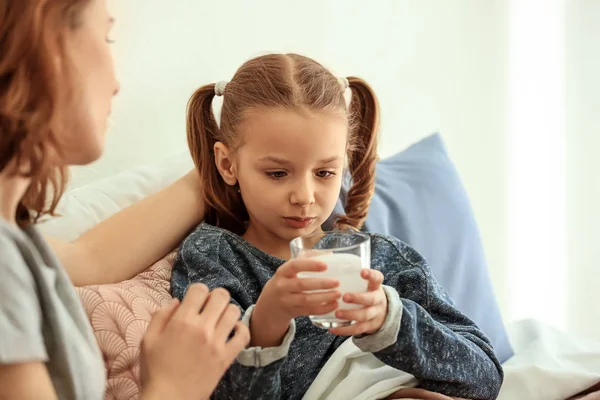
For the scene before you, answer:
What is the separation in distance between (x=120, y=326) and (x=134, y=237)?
0.19m

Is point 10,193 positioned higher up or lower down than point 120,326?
higher up

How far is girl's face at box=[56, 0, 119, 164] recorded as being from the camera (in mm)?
842

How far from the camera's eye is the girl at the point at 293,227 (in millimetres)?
1254

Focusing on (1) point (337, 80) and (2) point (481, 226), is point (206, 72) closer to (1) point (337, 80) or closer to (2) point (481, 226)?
(1) point (337, 80)

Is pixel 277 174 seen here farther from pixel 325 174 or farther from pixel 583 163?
pixel 583 163

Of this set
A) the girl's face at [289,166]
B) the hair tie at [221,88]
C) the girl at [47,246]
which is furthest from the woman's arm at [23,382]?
the hair tie at [221,88]

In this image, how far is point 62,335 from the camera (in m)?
0.83

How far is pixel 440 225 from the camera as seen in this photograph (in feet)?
5.99

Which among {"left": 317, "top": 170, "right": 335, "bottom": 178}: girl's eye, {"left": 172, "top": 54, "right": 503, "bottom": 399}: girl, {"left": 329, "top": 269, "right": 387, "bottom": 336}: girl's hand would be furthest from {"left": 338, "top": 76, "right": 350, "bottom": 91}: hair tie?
{"left": 329, "top": 269, "right": 387, "bottom": 336}: girl's hand

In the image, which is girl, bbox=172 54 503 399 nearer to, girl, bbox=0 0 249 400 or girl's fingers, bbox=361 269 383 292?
girl's fingers, bbox=361 269 383 292

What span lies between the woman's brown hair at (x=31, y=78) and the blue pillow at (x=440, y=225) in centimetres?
98

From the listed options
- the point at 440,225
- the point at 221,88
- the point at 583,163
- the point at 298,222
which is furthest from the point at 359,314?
the point at 583,163

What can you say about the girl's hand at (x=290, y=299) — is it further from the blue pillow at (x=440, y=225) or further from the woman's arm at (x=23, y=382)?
the blue pillow at (x=440, y=225)

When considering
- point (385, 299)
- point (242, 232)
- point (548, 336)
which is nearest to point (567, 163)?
point (548, 336)
